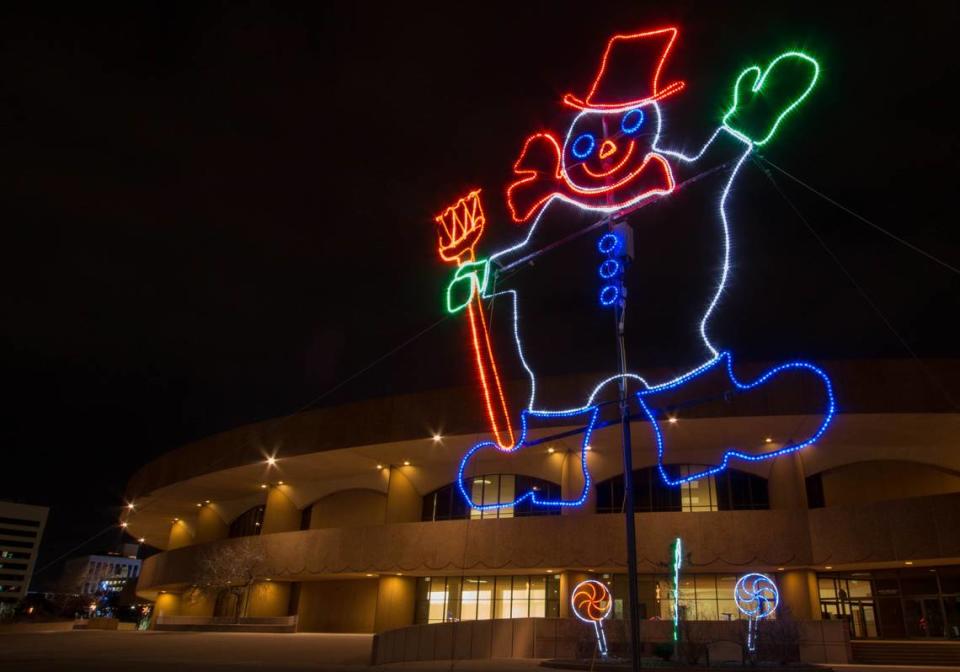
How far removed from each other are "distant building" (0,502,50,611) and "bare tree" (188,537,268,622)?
175338 mm

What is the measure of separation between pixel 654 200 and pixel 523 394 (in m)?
18.8

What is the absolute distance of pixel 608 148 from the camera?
15102 millimetres

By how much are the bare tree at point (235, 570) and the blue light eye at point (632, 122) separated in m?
30.9

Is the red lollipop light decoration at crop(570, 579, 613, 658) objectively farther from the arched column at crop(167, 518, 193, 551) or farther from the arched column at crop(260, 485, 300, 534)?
the arched column at crop(167, 518, 193, 551)

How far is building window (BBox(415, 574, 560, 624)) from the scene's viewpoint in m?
32.9

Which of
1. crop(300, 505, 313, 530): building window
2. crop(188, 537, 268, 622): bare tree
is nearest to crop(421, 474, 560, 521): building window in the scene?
crop(300, 505, 313, 530): building window

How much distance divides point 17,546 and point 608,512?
20388cm

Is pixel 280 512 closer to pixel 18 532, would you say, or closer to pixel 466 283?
pixel 466 283

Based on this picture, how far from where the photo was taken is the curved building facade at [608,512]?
2694cm

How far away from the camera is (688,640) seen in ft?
58.9

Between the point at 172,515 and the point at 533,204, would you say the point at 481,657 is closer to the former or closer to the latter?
the point at 533,204

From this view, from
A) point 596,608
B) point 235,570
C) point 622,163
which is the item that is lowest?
point 596,608

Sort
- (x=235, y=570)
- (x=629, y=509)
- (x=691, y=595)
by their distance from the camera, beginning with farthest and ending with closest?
(x=235, y=570) < (x=691, y=595) < (x=629, y=509)

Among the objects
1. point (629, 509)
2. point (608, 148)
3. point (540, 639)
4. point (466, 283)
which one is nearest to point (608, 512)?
point (540, 639)
